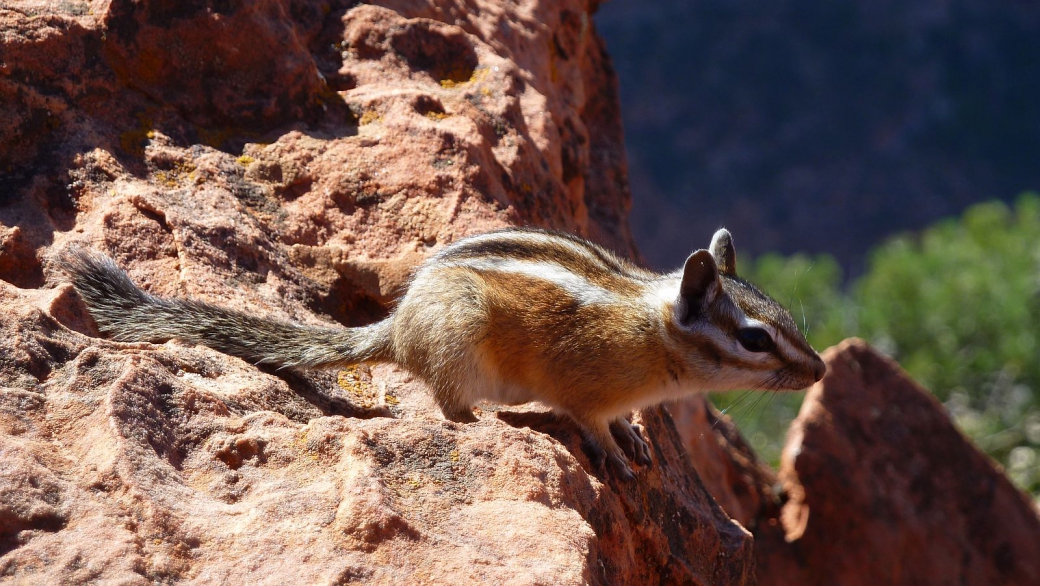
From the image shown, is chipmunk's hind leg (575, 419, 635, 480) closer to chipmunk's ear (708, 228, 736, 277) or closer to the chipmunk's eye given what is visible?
the chipmunk's eye

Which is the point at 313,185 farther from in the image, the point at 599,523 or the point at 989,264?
the point at 989,264

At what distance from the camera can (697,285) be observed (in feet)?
14.5

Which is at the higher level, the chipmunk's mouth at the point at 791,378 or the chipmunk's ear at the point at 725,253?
the chipmunk's ear at the point at 725,253

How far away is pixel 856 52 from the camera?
90.5ft

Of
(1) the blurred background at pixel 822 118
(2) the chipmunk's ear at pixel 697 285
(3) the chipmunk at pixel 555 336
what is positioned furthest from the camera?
(1) the blurred background at pixel 822 118

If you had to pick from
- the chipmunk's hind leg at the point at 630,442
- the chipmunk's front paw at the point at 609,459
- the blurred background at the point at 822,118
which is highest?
the blurred background at the point at 822,118

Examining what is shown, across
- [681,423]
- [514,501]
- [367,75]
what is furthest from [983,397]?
[514,501]

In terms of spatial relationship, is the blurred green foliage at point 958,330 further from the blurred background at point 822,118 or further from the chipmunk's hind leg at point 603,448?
the blurred background at point 822,118

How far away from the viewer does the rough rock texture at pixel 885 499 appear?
277 inches

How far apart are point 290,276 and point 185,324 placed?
0.82 meters

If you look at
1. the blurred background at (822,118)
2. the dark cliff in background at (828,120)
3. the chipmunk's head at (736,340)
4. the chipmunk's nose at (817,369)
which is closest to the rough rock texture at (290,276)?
the chipmunk's head at (736,340)

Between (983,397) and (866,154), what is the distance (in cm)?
1617

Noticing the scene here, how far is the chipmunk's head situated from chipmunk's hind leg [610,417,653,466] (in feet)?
1.29

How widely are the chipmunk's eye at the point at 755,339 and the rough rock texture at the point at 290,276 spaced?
71cm
